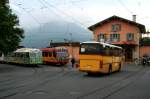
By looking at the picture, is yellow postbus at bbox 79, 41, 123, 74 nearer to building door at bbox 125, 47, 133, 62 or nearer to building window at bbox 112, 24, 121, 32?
building door at bbox 125, 47, 133, 62

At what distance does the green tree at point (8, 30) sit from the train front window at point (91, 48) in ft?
56.6

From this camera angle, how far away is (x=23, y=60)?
55.0 metres

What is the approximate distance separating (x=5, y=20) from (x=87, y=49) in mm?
18441

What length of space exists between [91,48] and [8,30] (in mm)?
18781

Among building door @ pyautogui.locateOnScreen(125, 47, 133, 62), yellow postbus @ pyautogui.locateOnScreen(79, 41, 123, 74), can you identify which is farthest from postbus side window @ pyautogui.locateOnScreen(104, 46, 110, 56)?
building door @ pyautogui.locateOnScreen(125, 47, 133, 62)

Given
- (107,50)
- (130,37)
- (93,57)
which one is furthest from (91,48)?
(130,37)

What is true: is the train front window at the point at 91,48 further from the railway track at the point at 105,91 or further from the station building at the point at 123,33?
the station building at the point at 123,33

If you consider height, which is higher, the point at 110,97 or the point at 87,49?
the point at 87,49

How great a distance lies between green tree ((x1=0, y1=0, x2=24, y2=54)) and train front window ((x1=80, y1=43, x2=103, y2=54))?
17.2m

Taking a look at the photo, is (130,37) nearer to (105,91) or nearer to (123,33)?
(123,33)

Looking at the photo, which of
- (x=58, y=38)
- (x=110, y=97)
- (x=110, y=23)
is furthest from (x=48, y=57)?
(x=58, y=38)

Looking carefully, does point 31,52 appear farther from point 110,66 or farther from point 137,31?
point 137,31

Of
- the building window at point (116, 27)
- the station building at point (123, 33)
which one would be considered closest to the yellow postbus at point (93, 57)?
the station building at point (123, 33)

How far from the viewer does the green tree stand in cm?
4588
